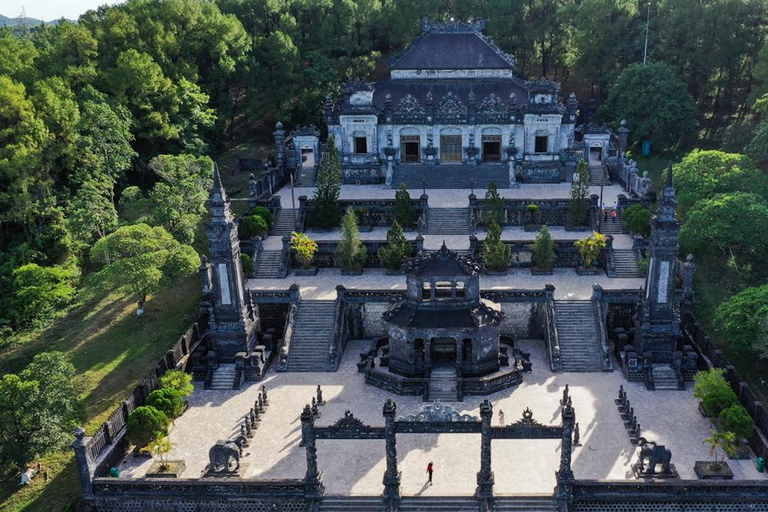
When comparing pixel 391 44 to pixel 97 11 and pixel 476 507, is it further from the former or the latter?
pixel 476 507

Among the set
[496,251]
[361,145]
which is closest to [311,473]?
[496,251]

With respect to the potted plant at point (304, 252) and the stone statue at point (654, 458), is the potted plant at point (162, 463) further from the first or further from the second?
the stone statue at point (654, 458)

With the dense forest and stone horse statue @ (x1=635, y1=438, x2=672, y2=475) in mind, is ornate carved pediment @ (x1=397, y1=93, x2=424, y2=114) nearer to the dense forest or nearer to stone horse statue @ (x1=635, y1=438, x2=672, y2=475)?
the dense forest

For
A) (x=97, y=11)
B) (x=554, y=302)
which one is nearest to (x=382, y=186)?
(x=554, y=302)

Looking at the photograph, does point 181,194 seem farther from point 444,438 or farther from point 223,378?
point 444,438

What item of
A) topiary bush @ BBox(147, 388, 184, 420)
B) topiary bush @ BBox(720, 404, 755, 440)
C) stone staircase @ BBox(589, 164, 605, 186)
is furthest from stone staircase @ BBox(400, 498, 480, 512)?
stone staircase @ BBox(589, 164, 605, 186)

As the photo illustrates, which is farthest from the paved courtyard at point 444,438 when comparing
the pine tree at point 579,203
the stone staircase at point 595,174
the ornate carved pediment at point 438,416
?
the stone staircase at point 595,174
